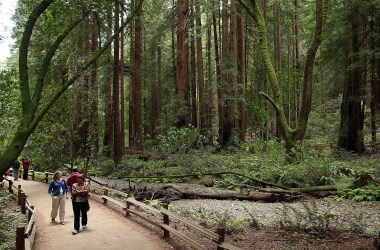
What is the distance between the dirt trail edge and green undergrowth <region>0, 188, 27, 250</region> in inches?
24.0

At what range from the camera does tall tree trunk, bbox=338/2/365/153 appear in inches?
715

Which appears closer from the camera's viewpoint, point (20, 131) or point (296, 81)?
point (20, 131)

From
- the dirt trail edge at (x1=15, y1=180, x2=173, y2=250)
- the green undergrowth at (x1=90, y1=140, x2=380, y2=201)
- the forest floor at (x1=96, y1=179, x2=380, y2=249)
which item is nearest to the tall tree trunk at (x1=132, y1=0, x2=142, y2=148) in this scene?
the green undergrowth at (x1=90, y1=140, x2=380, y2=201)

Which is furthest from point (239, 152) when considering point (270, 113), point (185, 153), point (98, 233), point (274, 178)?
point (98, 233)

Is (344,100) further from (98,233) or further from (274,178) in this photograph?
(98,233)

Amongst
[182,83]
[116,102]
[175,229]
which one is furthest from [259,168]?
[116,102]

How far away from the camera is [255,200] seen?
12.5 metres

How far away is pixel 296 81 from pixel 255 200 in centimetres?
1757

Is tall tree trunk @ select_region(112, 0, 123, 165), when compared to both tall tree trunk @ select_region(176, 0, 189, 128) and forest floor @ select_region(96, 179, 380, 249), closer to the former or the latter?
tall tree trunk @ select_region(176, 0, 189, 128)

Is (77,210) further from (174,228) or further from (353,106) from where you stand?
(353,106)

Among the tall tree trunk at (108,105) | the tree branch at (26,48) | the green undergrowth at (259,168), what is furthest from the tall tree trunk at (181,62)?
the tree branch at (26,48)

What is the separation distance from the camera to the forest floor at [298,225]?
7.46m

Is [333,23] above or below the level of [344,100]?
above

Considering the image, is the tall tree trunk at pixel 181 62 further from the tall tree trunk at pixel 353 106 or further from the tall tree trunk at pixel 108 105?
the tall tree trunk at pixel 353 106
